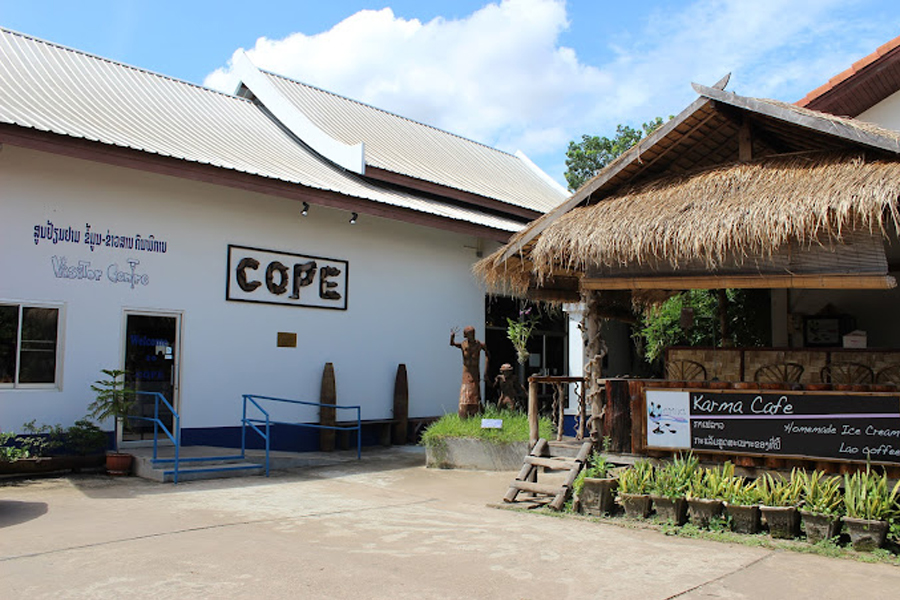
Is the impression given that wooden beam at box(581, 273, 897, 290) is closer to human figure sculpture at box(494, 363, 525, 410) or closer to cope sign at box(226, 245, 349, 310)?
human figure sculpture at box(494, 363, 525, 410)

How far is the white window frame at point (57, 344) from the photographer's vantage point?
420 inches

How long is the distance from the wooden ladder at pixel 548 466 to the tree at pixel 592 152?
2572 cm

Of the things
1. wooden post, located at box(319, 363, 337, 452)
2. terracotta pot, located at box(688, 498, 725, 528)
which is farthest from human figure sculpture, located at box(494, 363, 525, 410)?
terracotta pot, located at box(688, 498, 725, 528)

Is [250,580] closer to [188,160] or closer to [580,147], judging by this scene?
[188,160]

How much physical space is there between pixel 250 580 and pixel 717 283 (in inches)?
217

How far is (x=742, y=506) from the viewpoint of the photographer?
729cm

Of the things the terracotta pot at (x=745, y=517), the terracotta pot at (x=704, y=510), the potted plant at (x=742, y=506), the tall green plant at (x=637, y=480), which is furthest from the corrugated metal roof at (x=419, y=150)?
the terracotta pot at (x=745, y=517)

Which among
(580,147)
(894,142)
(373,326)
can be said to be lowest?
(373,326)

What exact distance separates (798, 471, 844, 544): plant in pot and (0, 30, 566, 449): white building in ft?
29.2

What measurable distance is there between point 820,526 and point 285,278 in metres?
9.46

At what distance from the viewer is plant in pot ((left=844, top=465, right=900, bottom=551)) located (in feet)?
21.7

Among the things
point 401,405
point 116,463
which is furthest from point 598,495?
point 401,405

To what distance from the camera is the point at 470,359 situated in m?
12.9

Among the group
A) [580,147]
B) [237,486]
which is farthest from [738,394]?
[580,147]
